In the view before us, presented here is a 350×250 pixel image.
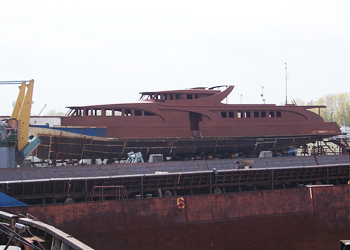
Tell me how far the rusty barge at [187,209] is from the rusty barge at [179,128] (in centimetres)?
720

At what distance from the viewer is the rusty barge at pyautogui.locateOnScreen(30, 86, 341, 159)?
25.6 m

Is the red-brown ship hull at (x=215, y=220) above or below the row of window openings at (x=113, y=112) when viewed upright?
below

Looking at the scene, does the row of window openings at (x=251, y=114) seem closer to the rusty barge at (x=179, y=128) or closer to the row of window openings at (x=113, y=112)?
the rusty barge at (x=179, y=128)

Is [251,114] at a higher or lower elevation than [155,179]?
higher

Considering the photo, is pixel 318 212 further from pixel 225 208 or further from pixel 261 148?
pixel 261 148

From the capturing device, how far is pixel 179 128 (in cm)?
2822

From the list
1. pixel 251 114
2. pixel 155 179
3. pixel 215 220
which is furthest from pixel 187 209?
pixel 251 114

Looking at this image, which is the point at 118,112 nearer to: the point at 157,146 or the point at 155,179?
the point at 157,146

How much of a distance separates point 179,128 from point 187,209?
45.6 ft

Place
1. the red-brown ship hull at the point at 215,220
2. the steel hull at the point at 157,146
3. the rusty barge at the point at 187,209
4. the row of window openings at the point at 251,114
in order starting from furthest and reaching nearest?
the row of window openings at the point at 251,114, the steel hull at the point at 157,146, the rusty barge at the point at 187,209, the red-brown ship hull at the point at 215,220

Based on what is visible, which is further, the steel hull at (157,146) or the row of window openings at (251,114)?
the row of window openings at (251,114)

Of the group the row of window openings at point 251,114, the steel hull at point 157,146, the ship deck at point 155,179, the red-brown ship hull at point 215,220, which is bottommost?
the red-brown ship hull at point 215,220

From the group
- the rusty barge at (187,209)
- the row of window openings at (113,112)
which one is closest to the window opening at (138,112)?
the row of window openings at (113,112)

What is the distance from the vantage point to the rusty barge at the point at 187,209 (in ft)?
44.1
